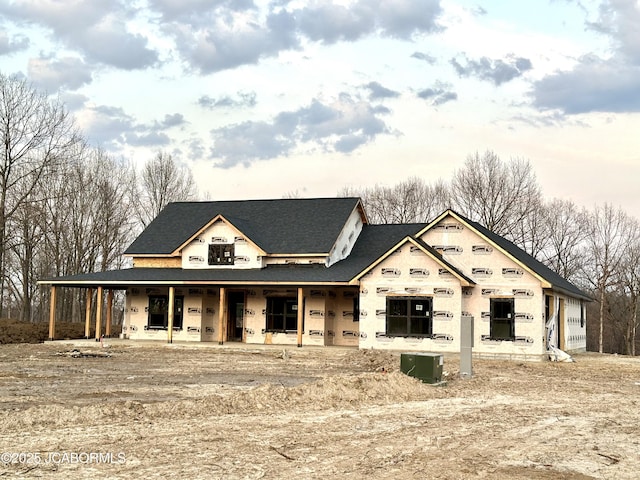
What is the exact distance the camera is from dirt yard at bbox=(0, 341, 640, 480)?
8.55 meters

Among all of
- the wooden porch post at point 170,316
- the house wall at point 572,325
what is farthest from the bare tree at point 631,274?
the wooden porch post at point 170,316

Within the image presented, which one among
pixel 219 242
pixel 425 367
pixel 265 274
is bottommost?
pixel 425 367

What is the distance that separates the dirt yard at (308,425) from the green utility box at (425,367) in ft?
1.57

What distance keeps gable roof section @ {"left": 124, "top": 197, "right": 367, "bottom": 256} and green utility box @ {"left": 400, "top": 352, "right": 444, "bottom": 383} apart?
12752 mm

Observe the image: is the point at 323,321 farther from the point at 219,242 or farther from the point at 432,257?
the point at 219,242

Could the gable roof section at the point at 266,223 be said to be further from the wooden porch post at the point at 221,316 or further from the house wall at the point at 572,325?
the house wall at the point at 572,325

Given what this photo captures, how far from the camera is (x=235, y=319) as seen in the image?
31.7 m

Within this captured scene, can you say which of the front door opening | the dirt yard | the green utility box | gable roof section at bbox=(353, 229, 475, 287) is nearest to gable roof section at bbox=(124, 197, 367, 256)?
the front door opening

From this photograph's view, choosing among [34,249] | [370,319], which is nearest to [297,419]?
[370,319]

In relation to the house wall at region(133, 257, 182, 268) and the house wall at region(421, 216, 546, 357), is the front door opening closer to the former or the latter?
the house wall at region(133, 257, 182, 268)

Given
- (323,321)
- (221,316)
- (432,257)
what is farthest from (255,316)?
(432,257)

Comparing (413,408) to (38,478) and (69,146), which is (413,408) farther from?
(69,146)

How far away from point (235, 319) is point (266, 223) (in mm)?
4991

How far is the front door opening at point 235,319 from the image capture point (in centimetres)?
3144
